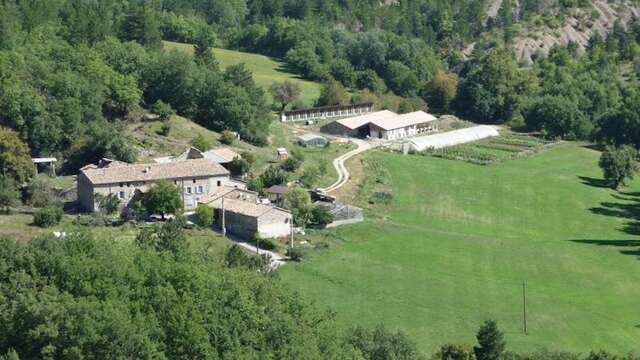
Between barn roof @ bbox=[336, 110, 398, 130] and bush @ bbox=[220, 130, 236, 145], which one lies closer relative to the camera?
bush @ bbox=[220, 130, 236, 145]

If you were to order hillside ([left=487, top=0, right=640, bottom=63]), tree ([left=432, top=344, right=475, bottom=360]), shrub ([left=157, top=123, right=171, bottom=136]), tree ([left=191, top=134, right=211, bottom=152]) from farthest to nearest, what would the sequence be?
hillside ([left=487, top=0, right=640, bottom=63]), shrub ([left=157, top=123, right=171, bottom=136]), tree ([left=191, top=134, right=211, bottom=152]), tree ([left=432, top=344, right=475, bottom=360])

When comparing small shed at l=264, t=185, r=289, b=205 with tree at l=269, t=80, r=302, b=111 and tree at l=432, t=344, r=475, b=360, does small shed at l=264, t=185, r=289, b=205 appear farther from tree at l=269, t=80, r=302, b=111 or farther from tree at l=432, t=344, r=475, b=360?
tree at l=269, t=80, r=302, b=111

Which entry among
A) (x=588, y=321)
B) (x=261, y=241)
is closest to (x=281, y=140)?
(x=261, y=241)

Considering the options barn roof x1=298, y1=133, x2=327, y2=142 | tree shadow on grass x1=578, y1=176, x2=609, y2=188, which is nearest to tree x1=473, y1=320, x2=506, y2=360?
tree shadow on grass x1=578, y1=176, x2=609, y2=188

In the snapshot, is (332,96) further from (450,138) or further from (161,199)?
(161,199)

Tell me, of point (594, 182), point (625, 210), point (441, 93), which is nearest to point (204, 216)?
point (625, 210)

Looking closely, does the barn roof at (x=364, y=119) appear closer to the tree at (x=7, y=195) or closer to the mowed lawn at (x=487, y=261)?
the mowed lawn at (x=487, y=261)

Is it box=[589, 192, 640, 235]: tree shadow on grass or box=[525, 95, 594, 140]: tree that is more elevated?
box=[525, 95, 594, 140]: tree
